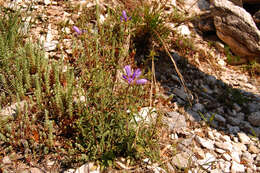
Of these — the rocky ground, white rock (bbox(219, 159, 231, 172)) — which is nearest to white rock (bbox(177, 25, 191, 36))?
the rocky ground

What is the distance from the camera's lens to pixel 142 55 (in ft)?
12.3

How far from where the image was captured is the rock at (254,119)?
3.34 metres

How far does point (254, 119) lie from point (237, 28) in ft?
6.94

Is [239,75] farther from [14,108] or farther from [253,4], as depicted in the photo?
[14,108]

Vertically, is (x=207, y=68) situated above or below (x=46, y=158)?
above

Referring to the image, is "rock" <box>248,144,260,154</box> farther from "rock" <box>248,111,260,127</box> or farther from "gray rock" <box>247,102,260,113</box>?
"gray rock" <box>247,102,260,113</box>

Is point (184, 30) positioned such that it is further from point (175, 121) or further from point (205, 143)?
point (205, 143)

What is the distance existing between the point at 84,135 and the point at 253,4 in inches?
204

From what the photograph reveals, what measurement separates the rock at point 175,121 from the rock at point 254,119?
1.17 meters

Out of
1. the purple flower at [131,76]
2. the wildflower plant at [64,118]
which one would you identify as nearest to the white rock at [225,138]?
the wildflower plant at [64,118]

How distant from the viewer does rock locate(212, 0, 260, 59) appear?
14.9 ft

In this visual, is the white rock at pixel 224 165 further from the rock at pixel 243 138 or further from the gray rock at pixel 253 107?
the gray rock at pixel 253 107

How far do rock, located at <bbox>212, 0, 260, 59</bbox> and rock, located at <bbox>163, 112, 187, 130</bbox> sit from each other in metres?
2.63

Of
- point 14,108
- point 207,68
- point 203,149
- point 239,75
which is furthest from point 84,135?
point 239,75
